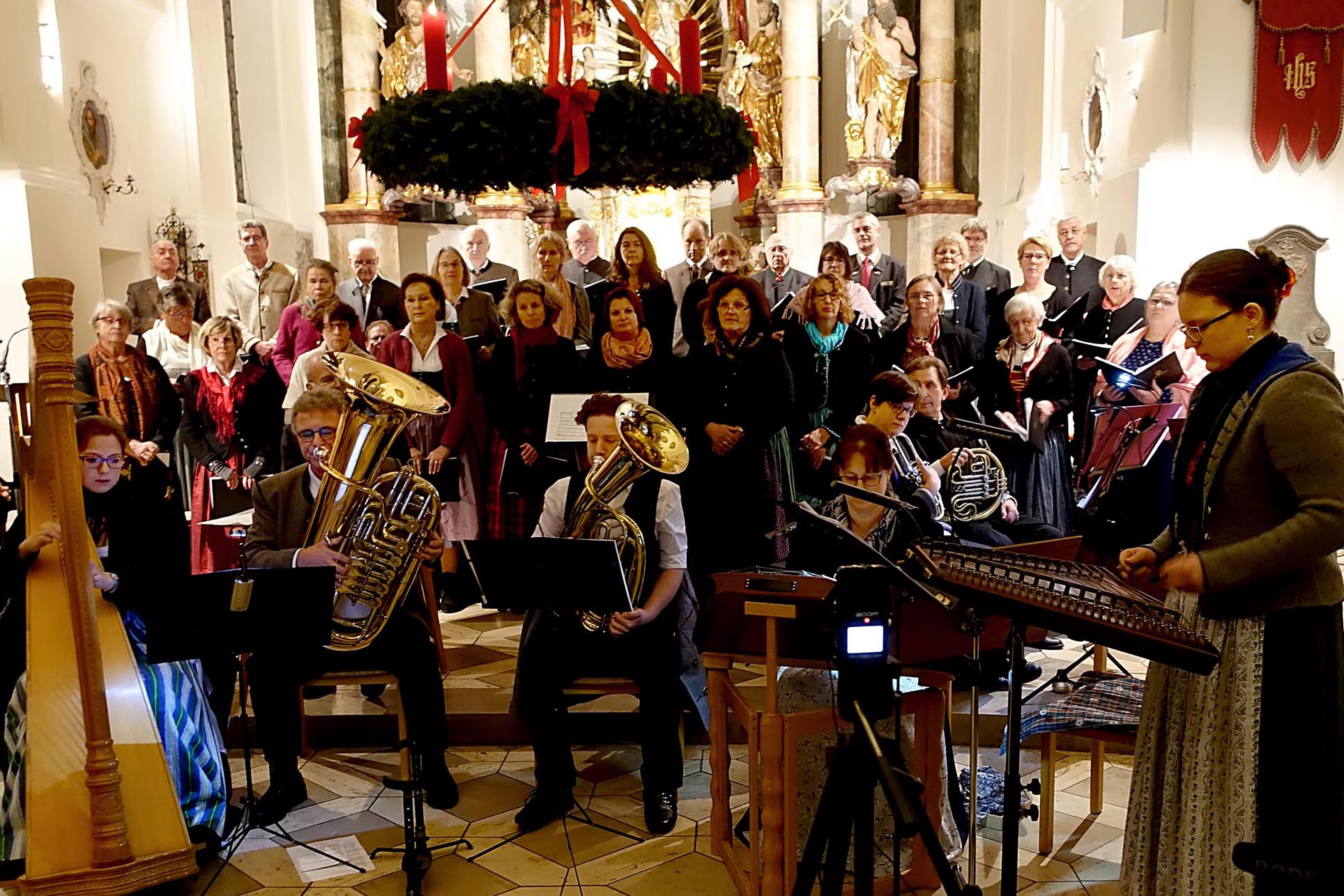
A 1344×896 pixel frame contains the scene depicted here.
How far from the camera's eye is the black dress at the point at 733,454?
15.3ft

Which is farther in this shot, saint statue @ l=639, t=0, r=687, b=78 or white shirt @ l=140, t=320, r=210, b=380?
saint statue @ l=639, t=0, r=687, b=78

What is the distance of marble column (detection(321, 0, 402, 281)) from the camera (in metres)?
11.3

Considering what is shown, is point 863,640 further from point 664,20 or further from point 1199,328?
point 664,20

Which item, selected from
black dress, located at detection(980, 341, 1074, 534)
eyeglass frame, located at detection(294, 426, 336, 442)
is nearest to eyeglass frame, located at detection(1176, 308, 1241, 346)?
eyeglass frame, located at detection(294, 426, 336, 442)

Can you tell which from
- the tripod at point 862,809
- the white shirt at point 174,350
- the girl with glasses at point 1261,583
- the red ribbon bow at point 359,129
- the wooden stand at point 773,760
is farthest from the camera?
the white shirt at point 174,350

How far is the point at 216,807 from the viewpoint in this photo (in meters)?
3.22

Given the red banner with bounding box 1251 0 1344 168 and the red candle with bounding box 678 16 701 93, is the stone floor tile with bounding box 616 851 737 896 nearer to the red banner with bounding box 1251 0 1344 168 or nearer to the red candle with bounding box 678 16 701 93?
the red candle with bounding box 678 16 701 93

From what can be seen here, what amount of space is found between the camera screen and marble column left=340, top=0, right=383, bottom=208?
10.3 m

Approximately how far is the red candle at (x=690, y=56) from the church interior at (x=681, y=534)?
11 millimetres

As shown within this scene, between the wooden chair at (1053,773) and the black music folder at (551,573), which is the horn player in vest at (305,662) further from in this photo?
the wooden chair at (1053,773)

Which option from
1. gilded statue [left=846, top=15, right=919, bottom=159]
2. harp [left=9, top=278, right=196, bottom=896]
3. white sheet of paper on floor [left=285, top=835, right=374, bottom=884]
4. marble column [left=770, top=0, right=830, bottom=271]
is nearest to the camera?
harp [left=9, top=278, right=196, bottom=896]

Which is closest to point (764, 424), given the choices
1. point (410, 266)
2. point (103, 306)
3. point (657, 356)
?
point (657, 356)

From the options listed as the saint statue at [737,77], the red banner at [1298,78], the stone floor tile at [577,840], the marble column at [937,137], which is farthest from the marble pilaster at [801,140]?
the stone floor tile at [577,840]

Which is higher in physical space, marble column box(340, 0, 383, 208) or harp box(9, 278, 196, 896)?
marble column box(340, 0, 383, 208)
